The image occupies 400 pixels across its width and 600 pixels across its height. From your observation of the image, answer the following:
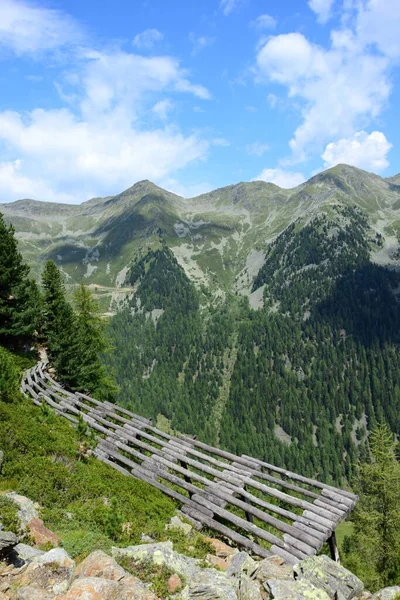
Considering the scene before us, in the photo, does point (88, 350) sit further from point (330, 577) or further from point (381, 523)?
point (381, 523)

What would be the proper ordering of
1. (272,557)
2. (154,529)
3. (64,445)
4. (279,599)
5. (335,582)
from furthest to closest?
(64,445)
(154,529)
(272,557)
(335,582)
(279,599)

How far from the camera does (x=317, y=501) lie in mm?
15133

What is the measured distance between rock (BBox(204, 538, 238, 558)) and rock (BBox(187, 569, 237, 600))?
3707 mm

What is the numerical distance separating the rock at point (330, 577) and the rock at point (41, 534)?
730 cm

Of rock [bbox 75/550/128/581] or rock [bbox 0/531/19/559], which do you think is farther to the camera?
rock [bbox 75/550/128/581]

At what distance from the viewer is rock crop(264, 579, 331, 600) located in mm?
8191

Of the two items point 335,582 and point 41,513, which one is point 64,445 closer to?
point 41,513

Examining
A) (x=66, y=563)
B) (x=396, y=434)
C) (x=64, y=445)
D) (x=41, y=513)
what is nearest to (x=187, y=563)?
(x=66, y=563)

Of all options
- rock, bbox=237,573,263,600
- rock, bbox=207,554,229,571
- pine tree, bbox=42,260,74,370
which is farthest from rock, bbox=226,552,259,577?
pine tree, bbox=42,260,74,370

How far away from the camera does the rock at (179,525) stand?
13.4 m

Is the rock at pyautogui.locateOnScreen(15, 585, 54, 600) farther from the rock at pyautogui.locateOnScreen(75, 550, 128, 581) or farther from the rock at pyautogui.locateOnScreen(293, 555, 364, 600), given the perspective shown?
the rock at pyautogui.locateOnScreen(293, 555, 364, 600)

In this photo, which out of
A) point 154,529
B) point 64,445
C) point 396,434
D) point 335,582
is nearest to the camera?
point 335,582

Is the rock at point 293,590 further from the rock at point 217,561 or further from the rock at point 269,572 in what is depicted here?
the rock at point 217,561

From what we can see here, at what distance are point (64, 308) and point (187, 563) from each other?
3287cm
